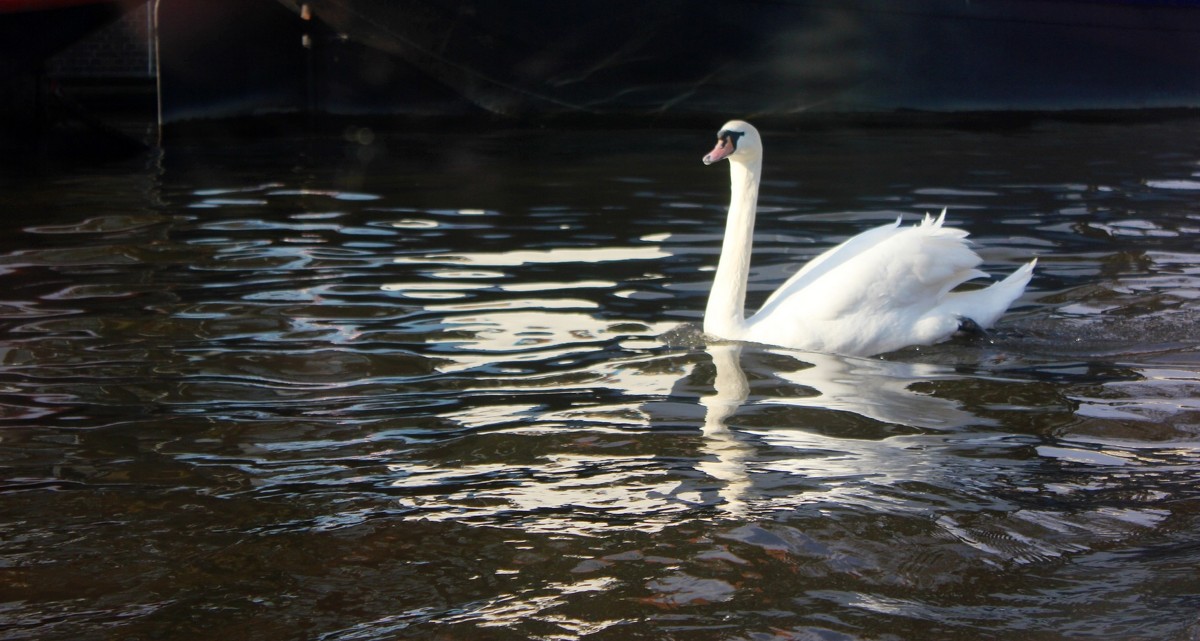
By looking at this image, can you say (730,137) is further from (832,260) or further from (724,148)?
(832,260)

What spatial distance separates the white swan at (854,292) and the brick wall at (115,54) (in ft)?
50.1

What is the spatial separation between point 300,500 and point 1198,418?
3.05m

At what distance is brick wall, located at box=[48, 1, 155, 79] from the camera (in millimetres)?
19375

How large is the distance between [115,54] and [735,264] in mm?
15922

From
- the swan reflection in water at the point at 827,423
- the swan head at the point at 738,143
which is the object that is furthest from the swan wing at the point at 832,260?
the swan head at the point at 738,143

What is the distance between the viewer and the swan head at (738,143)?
6.01 m

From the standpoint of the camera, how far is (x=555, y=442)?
444 centimetres

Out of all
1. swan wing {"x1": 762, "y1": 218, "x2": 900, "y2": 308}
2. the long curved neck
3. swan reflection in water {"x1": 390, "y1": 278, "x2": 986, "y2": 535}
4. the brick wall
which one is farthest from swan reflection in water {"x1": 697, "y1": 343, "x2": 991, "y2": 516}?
the brick wall

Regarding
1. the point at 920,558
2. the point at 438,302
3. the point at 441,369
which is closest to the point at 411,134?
the point at 438,302

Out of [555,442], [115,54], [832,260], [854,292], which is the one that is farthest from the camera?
[115,54]

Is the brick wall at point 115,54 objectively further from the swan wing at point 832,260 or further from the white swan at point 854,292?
the swan wing at point 832,260

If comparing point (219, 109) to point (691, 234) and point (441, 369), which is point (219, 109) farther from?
point (441, 369)

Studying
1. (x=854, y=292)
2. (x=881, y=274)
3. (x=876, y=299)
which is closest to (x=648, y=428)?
(x=854, y=292)

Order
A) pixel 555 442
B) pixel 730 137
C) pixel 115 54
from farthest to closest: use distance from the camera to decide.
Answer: pixel 115 54 → pixel 730 137 → pixel 555 442
